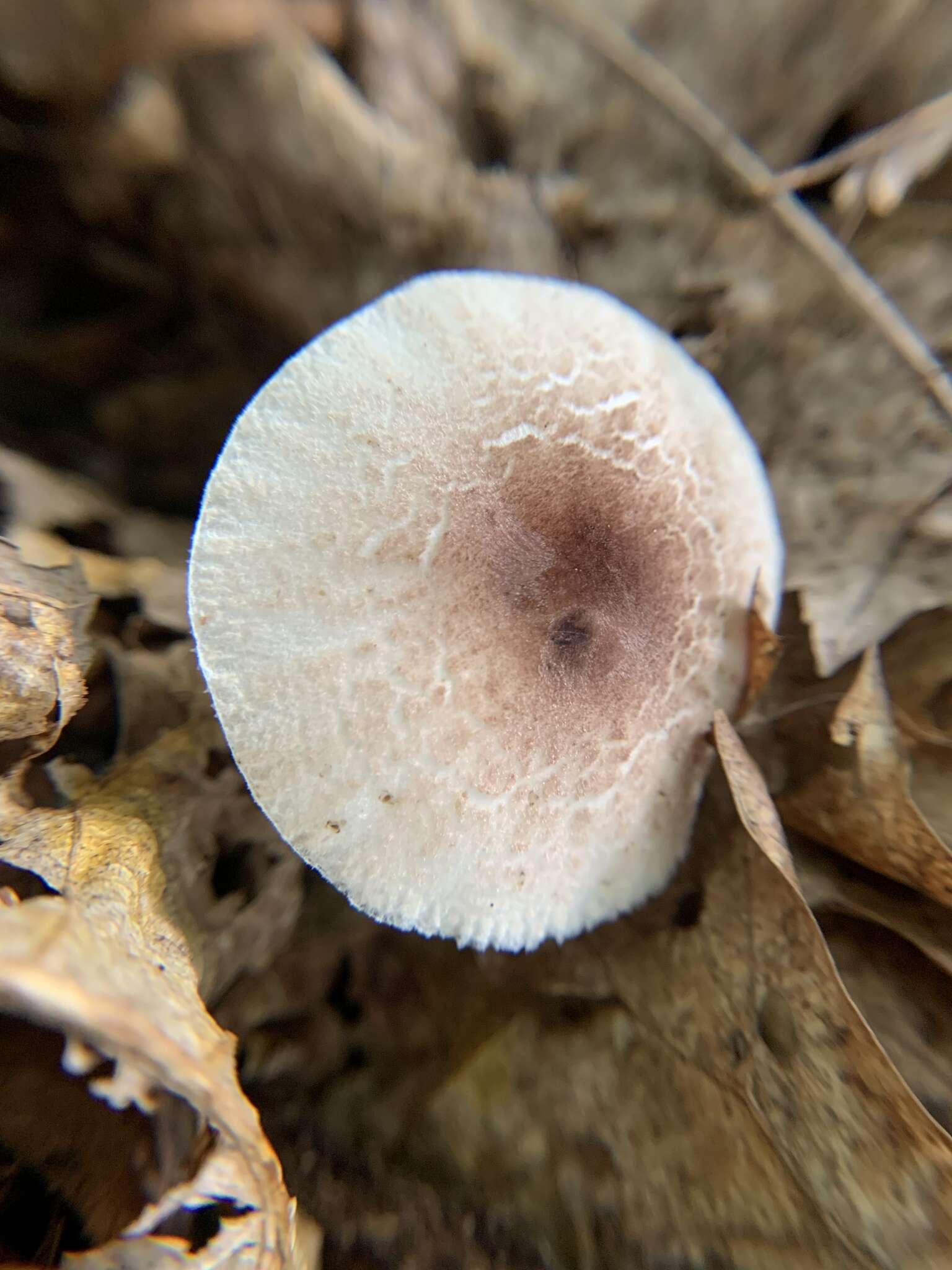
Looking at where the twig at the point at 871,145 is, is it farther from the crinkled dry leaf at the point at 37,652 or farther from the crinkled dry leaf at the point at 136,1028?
the crinkled dry leaf at the point at 136,1028

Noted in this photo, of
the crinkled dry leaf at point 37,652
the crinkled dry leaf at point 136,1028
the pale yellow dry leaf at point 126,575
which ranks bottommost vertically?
the crinkled dry leaf at point 136,1028

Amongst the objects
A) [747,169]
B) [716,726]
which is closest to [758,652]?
[716,726]

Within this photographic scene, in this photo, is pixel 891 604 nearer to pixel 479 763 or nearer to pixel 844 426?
pixel 844 426

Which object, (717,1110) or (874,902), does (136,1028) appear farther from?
(874,902)

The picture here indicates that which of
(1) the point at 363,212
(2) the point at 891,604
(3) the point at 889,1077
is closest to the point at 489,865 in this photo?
(3) the point at 889,1077

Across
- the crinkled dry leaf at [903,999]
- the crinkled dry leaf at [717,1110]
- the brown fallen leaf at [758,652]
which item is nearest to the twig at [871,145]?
the brown fallen leaf at [758,652]

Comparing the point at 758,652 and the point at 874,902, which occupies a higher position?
the point at 758,652

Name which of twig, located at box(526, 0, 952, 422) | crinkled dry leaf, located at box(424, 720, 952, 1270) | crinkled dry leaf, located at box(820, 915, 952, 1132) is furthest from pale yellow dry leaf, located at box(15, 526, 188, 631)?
crinkled dry leaf, located at box(820, 915, 952, 1132)
